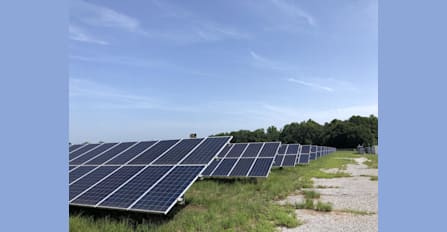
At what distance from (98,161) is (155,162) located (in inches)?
116

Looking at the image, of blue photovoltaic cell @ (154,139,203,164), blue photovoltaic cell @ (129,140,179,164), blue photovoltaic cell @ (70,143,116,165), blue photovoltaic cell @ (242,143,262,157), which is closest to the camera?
blue photovoltaic cell @ (154,139,203,164)

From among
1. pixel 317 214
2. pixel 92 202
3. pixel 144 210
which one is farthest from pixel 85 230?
pixel 317 214

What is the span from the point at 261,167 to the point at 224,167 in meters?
2.16

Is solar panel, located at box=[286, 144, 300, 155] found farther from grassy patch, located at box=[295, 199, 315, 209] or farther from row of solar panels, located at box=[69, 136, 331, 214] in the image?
grassy patch, located at box=[295, 199, 315, 209]

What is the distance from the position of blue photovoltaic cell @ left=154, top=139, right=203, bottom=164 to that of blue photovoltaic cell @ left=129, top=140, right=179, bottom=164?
0.35 metres

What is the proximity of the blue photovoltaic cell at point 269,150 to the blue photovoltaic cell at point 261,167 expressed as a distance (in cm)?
99

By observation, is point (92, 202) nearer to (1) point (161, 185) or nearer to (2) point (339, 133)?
(1) point (161, 185)

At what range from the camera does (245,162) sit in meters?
15.0

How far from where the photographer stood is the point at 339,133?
85.4 meters

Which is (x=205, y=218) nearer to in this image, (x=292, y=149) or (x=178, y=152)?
(x=178, y=152)

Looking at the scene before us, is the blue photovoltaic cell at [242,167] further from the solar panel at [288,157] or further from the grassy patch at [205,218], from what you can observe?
the solar panel at [288,157]

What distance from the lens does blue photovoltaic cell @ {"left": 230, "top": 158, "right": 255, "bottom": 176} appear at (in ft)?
44.3

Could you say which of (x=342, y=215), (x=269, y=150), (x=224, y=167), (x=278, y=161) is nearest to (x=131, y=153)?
(x=224, y=167)

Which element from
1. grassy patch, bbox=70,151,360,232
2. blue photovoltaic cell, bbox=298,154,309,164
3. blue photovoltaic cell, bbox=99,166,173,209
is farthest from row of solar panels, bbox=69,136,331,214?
blue photovoltaic cell, bbox=298,154,309,164
